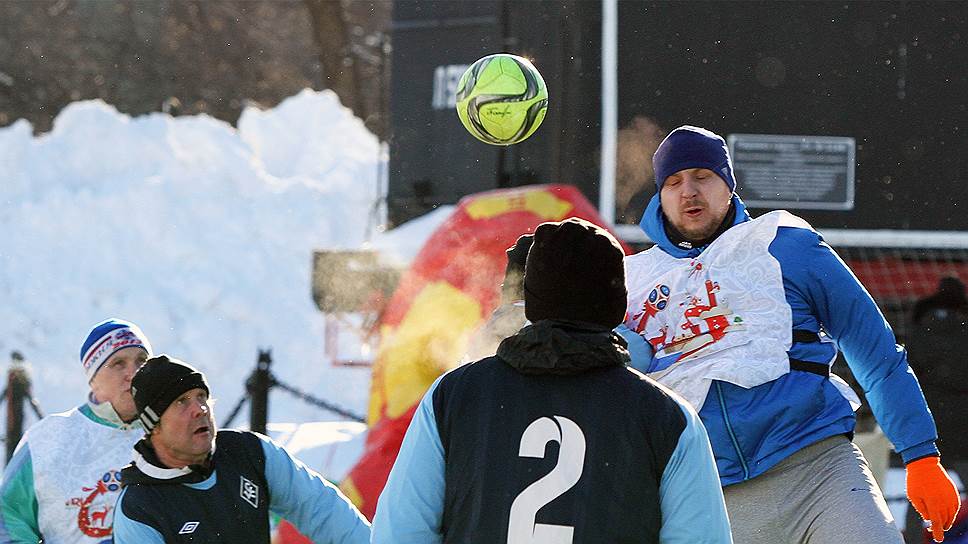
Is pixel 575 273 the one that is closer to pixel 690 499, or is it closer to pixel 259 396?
pixel 690 499

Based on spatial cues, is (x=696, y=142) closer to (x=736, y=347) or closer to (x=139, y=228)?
(x=736, y=347)

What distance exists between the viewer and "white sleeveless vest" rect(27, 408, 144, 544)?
5.12 meters

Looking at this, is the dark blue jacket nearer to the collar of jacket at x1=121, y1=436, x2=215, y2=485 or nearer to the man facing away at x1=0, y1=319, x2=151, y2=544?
the collar of jacket at x1=121, y1=436, x2=215, y2=485

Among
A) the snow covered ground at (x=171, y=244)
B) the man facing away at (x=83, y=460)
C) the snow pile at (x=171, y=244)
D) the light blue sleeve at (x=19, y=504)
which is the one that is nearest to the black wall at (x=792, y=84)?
the man facing away at (x=83, y=460)

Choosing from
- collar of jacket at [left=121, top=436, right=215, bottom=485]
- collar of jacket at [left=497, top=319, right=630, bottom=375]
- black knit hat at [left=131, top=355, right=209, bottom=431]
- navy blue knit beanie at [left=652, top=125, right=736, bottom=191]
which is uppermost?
navy blue knit beanie at [left=652, top=125, right=736, bottom=191]

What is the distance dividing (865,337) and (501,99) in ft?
7.56

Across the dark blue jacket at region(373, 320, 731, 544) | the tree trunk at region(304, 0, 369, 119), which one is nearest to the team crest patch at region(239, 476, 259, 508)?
the dark blue jacket at region(373, 320, 731, 544)

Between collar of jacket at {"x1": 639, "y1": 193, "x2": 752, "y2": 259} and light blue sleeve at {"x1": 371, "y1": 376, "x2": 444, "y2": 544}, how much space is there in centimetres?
145

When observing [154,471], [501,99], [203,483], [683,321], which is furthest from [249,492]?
[501,99]

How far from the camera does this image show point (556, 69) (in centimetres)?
959

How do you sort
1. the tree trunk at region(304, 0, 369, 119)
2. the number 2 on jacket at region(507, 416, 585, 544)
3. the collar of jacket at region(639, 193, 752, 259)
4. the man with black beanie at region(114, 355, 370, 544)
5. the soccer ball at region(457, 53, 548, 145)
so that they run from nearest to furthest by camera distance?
1. the number 2 on jacket at region(507, 416, 585, 544)
2. the collar of jacket at region(639, 193, 752, 259)
3. the man with black beanie at region(114, 355, 370, 544)
4. the soccer ball at region(457, 53, 548, 145)
5. the tree trunk at region(304, 0, 369, 119)

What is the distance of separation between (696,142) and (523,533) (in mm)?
1731

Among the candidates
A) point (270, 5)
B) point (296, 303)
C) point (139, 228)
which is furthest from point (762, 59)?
point (270, 5)

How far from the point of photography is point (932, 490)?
3.79 m
